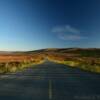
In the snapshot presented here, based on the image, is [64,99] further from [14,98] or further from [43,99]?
[14,98]

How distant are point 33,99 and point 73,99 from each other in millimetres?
1678

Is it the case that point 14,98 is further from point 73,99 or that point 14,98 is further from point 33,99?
point 73,99

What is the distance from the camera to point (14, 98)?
13.0 metres

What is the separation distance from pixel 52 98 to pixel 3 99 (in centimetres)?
208

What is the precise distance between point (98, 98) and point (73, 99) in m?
1.11

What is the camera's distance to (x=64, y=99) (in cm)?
1254

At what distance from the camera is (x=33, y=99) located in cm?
1263

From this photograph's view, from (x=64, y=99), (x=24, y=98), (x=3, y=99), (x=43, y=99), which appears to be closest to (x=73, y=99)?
(x=64, y=99)

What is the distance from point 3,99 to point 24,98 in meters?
0.90

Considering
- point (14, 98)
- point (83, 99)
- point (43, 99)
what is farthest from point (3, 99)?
point (83, 99)

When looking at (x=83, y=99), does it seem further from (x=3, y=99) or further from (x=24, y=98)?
(x=3, y=99)

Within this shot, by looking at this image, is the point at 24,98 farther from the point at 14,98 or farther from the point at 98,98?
the point at 98,98

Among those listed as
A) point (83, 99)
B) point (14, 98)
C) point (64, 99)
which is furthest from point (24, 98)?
point (83, 99)

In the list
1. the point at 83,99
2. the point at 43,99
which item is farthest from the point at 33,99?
the point at 83,99
